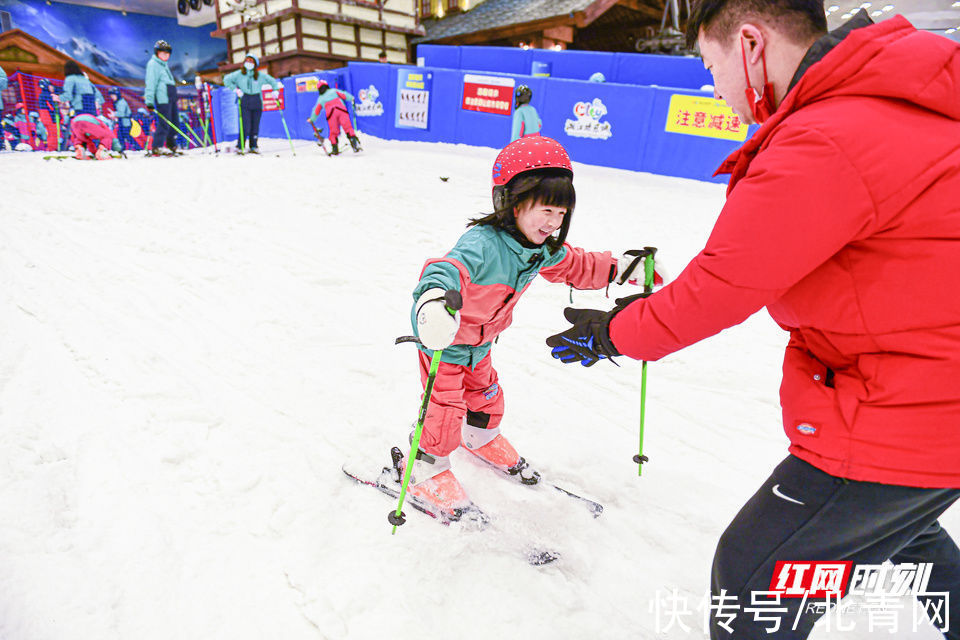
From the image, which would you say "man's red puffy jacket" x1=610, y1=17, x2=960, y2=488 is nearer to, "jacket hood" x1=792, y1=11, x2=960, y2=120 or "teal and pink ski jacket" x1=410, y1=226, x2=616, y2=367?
"jacket hood" x1=792, y1=11, x2=960, y2=120

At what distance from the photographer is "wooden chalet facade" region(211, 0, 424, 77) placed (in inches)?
696

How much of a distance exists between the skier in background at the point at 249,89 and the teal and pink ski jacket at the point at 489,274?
1152 centimetres

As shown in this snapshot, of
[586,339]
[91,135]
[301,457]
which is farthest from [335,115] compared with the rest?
[586,339]

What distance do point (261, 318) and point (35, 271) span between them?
93.0 inches

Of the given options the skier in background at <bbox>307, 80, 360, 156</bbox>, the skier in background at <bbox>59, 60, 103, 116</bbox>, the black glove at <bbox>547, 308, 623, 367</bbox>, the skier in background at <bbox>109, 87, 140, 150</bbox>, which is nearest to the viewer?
the black glove at <bbox>547, 308, 623, 367</bbox>

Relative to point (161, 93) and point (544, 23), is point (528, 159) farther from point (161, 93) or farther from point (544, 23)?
point (544, 23)

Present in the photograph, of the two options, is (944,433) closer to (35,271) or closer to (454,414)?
(454,414)

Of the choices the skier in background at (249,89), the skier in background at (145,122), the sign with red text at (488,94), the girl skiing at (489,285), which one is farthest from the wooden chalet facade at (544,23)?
the girl skiing at (489,285)

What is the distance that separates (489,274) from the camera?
208 cm

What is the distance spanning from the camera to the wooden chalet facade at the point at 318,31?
17.7 meters

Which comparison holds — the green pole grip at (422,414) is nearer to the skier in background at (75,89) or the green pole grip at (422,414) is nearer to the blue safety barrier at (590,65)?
the skier in background at (75,89)

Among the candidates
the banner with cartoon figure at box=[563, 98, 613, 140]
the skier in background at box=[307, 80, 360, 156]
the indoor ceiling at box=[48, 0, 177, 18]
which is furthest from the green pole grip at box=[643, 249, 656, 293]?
the indoor ceiling at box=[48, 0, 177, 18]

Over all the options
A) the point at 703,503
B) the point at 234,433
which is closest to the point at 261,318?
the point at 234,433

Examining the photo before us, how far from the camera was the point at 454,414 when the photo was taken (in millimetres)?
2170
